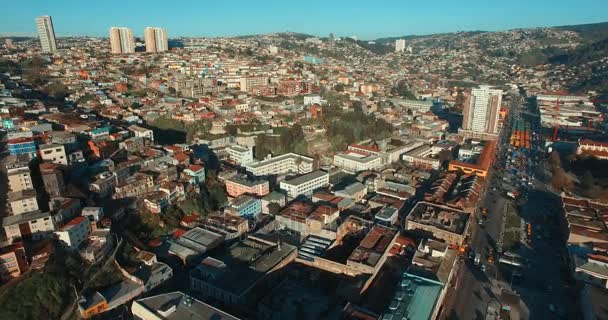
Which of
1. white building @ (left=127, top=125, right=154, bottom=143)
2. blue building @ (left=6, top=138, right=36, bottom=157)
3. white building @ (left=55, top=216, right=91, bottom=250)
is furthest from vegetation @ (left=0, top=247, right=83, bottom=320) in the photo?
white building @ (left=127, top=125, right=154, bottom=143)

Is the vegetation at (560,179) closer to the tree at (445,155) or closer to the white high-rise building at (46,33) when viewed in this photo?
the tree at (445,155)

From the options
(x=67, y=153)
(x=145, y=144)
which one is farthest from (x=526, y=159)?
(x=67, y=153)

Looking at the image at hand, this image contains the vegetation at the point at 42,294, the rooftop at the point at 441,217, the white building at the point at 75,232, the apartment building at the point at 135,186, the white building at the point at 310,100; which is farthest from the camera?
the white building at the point at 310,100

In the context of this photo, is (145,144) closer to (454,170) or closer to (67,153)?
(67,153)

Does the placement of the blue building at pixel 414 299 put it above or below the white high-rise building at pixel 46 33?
below

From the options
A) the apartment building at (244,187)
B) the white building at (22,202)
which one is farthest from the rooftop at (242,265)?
the white building at (22,202)

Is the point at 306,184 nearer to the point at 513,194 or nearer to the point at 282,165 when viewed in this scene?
the point at 282,165

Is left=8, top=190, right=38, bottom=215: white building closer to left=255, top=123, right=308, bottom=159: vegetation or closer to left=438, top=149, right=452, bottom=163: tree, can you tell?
left=255, top=123, right=308, bottom=159: vegetation
